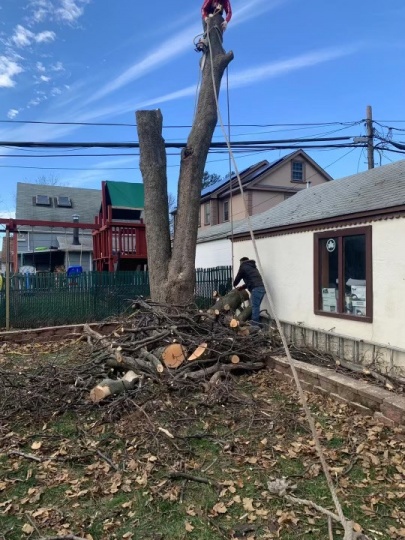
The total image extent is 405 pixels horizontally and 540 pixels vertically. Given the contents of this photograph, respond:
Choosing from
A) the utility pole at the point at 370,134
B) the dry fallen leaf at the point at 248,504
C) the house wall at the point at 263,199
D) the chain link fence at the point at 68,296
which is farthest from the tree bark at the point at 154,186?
the house wall at the point at 263,199

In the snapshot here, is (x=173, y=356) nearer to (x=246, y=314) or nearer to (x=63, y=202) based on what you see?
(x=246, y=314)

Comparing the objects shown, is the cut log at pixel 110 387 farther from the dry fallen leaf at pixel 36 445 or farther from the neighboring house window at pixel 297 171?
the neighboring house window at pixel 297 171

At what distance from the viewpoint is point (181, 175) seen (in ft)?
27.6

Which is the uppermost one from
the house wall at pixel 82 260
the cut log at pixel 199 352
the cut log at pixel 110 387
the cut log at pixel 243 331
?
the house wall at pixel 82 260

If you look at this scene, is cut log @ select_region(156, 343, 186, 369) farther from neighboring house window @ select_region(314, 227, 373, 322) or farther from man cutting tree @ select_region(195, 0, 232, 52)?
man cutting tree @ select_region(195, 0, 232, 52)

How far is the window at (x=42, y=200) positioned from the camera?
3011 centimetres

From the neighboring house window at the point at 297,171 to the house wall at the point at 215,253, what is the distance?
9.00m

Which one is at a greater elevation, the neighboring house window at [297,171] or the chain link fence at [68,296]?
the neighboring house window at [297,171]

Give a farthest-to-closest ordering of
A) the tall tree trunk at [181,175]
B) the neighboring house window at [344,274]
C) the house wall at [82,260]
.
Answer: the house wall at [82,260] → the tall tree trunk at [181,175] → the neighboring house window at [344,274]

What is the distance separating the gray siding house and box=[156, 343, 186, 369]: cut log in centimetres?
2028

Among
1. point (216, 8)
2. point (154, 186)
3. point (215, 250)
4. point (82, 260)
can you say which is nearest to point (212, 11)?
point (216, 8)

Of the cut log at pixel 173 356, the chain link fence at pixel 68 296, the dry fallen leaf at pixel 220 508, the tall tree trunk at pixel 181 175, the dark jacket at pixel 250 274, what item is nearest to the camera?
the dry fallen leaf at pixel 220 508

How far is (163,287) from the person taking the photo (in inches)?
312

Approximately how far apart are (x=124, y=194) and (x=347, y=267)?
11884 mm
